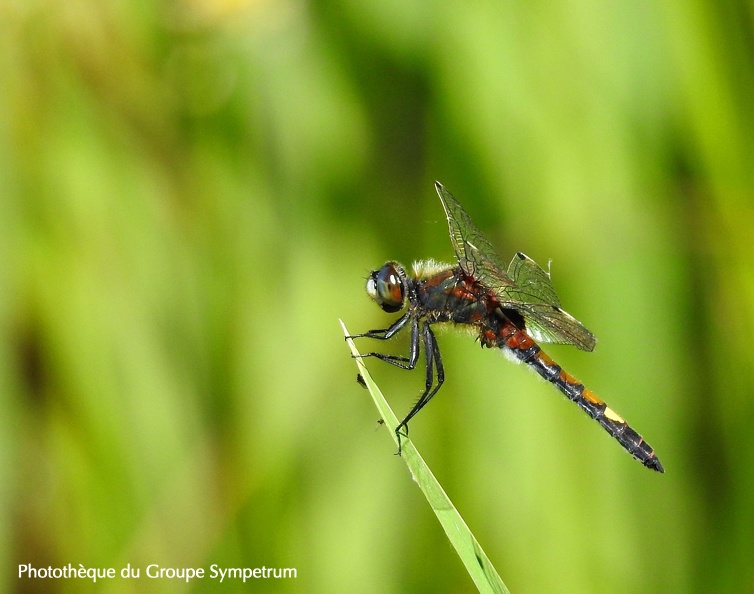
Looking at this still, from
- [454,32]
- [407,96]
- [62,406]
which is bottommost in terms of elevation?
[62,406]

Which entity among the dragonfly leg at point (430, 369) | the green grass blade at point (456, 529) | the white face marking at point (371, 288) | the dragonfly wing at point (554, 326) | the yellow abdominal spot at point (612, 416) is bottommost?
the dragonfly leg at point (430, 369)

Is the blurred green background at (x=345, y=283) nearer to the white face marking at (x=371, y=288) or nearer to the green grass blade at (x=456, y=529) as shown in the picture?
the white face marking at (x=371, y=288)

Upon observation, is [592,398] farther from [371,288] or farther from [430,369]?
[371,288]

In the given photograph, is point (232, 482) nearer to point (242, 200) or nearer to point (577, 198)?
point (242, 200)

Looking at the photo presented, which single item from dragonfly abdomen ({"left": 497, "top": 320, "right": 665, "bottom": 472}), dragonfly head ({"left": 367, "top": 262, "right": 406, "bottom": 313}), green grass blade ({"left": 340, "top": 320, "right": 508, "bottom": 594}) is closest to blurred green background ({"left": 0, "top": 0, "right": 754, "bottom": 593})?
dragonfly abdomen ({"left": 497, "top": 320, "right": 665, "bottom": 472})

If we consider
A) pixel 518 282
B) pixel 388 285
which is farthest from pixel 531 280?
pixel 388 285

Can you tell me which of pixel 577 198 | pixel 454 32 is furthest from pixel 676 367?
pixel 454 32

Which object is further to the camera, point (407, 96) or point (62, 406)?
point (407, 96)

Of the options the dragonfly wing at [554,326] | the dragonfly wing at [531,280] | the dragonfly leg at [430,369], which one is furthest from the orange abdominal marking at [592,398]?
the dragonfly leg at [430,369]

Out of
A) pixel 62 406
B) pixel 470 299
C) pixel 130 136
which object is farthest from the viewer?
pixel 470 299
